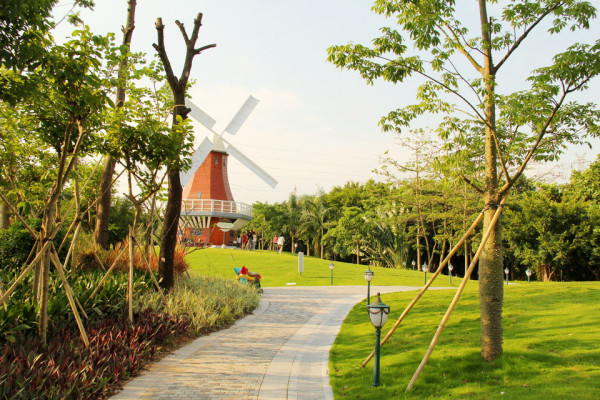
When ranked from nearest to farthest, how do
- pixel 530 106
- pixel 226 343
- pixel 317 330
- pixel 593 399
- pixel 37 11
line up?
pixel 593 399
pixel 37 11
pixel 530 106
pixel 226 343
pixel 317 330

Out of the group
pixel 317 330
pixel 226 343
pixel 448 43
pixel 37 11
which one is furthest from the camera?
pixel 317 330

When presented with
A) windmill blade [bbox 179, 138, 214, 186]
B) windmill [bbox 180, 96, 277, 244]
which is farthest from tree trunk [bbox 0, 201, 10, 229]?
windmill [bbox 180, 96, 277, 244]

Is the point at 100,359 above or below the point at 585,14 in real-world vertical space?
below

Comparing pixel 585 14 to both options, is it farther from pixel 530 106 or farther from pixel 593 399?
pixel 593 399

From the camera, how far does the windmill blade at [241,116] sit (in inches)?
1286

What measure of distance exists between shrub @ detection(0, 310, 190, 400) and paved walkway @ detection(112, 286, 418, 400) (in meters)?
0.26

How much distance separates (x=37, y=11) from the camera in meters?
4.82

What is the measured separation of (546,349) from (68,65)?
7.38m

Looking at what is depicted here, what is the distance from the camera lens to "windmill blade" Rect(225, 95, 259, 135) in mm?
32656

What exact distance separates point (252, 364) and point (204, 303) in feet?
10.9

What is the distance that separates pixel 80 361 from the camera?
5.23 meters

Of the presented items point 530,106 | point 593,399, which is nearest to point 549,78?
point 530,106

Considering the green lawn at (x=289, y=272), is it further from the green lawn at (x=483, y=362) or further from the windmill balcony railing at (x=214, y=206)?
the green lawn at (x=483, y=362)

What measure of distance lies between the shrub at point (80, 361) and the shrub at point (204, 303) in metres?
1.32
